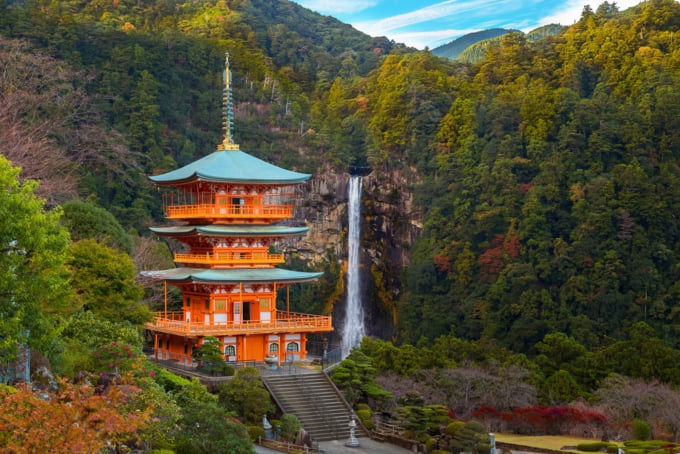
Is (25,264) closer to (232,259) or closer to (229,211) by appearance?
(232,259)

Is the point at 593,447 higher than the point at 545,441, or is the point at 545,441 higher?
the point at 593,447

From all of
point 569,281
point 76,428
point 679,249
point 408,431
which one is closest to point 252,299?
point 408,431

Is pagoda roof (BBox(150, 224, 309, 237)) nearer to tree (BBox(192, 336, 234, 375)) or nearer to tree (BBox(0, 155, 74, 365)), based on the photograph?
tree (BBox(192, 336, 234, 375))

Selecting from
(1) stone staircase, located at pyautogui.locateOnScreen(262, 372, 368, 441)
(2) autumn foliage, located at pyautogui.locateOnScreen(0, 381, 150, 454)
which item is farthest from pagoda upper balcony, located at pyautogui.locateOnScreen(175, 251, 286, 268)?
(2) autumn foliage, located at pyautogui.locateOnScreen(0, 381, 150, 454)

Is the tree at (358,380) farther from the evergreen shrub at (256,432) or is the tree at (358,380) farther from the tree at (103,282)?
the tree at (103,282)

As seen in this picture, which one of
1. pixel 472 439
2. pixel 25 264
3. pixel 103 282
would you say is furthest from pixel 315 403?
pixel 25 264

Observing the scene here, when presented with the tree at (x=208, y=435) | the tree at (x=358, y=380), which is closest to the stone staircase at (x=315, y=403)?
the tree at (x=358, y=380)

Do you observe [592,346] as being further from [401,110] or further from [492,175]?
[401,110]
